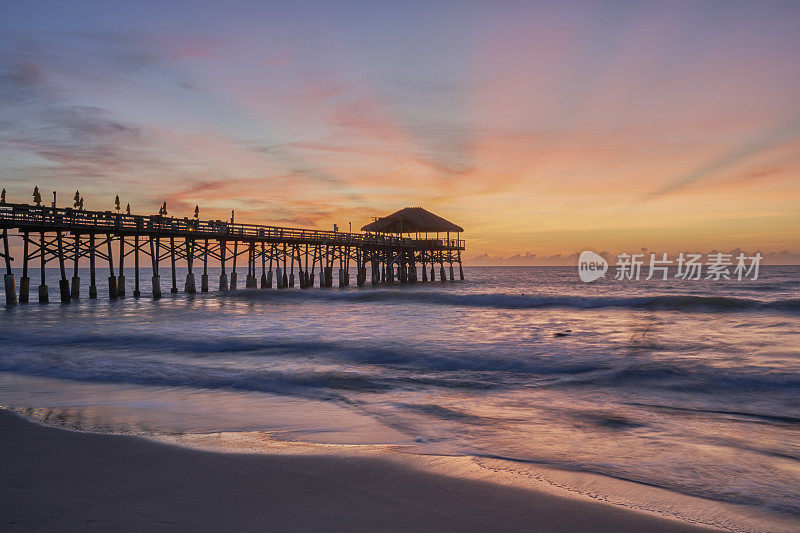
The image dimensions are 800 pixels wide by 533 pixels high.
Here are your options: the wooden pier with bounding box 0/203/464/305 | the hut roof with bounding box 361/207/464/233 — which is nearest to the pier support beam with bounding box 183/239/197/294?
the wooden pier with bounding box 0/203/464/305

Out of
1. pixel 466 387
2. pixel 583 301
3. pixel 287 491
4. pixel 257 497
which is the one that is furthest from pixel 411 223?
pixel 257 497

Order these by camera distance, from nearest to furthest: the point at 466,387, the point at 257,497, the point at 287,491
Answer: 1. the point at 257,497
2. the point at 287,491
3. the point at 466,387

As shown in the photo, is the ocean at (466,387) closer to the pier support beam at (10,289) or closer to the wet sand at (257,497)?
the wet sand at (257,497)

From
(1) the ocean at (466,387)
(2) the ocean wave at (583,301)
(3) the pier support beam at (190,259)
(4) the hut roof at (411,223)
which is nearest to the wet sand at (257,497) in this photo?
(1) the ocean at (466,387)

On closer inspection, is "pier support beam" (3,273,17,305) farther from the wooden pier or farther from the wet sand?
the wet sand

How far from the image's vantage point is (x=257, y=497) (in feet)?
12.3

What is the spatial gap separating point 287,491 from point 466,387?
5967mm

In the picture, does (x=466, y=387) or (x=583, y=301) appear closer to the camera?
(x=466, y=387)

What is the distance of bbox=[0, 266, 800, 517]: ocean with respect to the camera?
5414mm

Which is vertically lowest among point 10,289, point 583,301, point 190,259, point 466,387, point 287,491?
point 583,301

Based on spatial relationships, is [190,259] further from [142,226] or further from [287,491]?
[287,491]

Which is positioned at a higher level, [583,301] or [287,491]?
[287,491]

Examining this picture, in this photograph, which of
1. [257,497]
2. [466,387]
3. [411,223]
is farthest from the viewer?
[411,223]

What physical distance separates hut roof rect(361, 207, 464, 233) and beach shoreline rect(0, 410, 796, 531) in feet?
167
